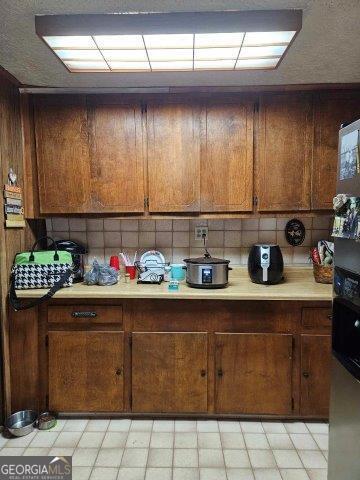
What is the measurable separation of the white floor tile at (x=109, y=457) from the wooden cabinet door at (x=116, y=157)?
1.39m

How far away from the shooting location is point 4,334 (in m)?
1.85

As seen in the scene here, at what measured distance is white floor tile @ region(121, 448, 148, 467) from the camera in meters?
1.58

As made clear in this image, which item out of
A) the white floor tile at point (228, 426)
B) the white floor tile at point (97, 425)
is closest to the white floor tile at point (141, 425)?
the white floor tile at point (97, 425)

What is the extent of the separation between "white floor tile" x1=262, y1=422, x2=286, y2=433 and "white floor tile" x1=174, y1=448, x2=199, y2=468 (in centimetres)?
47

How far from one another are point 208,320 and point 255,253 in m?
0.54

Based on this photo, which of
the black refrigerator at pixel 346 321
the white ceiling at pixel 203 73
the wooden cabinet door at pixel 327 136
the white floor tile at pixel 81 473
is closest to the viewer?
the black refrigerator at pixel 346 321

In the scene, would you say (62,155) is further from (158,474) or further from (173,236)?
(158,474)

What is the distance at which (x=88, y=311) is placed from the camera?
188 cm

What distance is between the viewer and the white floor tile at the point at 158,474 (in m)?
1.50

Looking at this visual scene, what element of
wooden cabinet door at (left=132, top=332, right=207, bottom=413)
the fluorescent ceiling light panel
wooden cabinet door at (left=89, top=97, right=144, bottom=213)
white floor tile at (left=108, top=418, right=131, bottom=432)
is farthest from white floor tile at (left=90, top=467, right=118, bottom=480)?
the fluorescent ceiling light panel

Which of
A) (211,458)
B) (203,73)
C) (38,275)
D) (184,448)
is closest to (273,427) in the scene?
(211,458)

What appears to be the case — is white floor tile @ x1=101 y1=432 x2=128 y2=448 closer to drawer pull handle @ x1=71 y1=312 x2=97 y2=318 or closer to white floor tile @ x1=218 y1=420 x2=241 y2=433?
white floor tile @ x1=218 y1=420 x2=241 y2=433

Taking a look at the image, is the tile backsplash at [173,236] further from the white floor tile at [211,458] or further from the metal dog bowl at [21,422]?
the white floor tile at [211,458]

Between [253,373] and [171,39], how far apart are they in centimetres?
184
